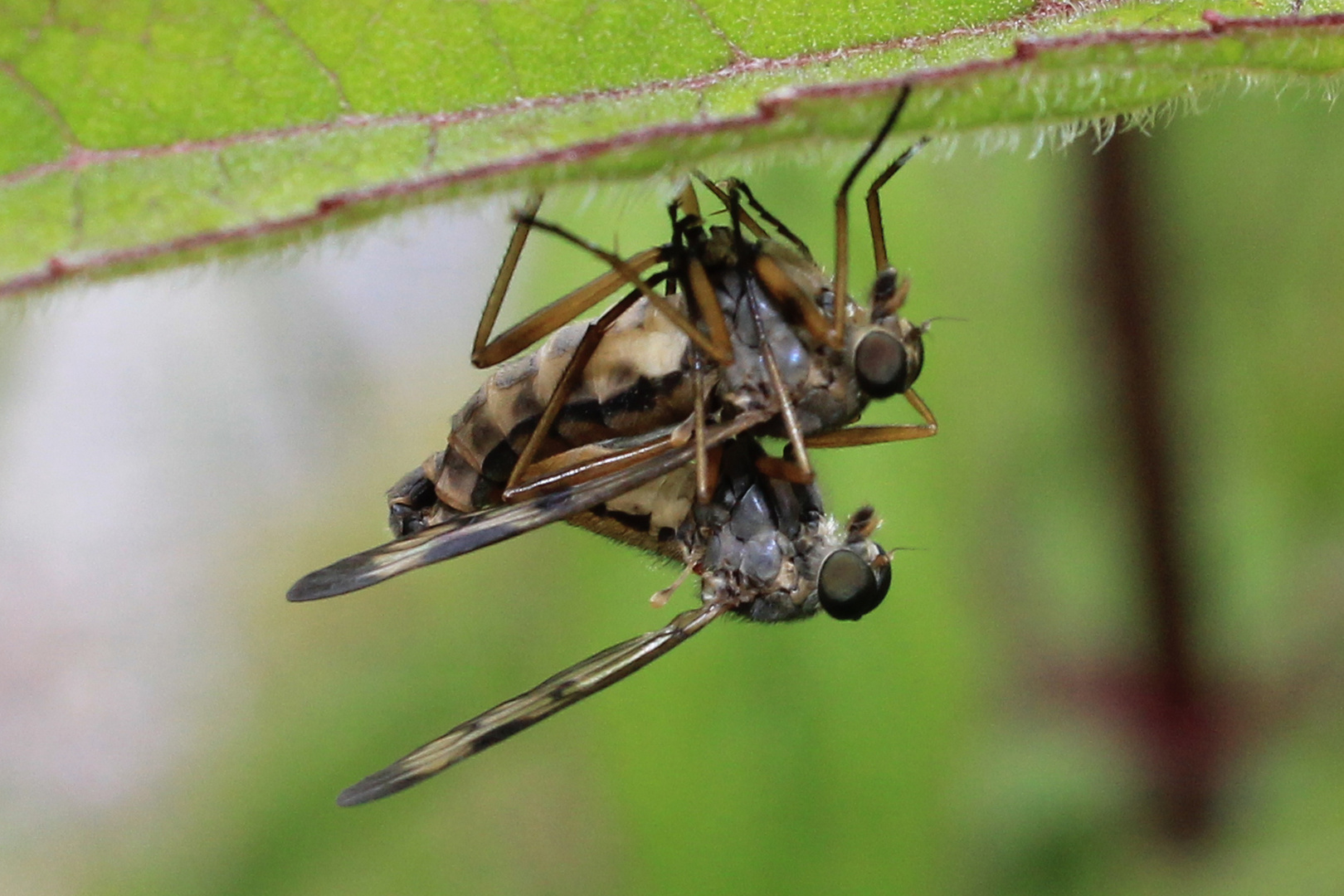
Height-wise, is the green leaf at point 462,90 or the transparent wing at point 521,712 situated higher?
the green leaf at point 462,90

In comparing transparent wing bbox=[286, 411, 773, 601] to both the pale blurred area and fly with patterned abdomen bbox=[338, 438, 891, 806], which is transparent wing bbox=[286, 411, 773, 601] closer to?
fly with patterned abdomen bbox=[338, 438, 891, 806]

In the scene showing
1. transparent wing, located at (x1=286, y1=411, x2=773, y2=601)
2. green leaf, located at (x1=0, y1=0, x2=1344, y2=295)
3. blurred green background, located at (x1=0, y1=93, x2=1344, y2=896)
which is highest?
green leaf, located at (x1=0, y1=0, x2=1344, y2=295)

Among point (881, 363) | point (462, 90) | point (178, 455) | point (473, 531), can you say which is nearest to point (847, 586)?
point (881, 363)

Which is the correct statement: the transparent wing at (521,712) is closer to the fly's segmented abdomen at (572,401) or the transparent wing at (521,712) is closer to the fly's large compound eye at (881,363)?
the fly's segmented abdomen at (572,401)

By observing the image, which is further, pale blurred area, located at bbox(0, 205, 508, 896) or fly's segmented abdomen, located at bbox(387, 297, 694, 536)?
pale blurred area, located at bbox(0, 205, 508, 896)

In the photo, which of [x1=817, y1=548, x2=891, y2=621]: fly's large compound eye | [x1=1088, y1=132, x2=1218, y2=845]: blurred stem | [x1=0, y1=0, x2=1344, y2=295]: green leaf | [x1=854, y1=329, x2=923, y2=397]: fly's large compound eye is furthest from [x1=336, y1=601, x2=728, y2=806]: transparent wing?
[x1=1088, y1=132, x2=1218, y2=845]: blurred stem

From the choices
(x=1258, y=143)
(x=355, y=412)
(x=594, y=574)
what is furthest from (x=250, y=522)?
(x=1258, y=143)

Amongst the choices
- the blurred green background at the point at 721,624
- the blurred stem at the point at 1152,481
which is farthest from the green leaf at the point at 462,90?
the blurred stem at the point at 1152,481
